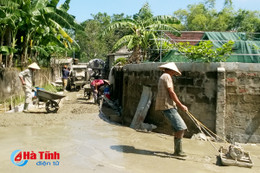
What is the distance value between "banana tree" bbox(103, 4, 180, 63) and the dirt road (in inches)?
157

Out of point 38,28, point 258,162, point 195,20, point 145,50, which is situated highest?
point 195,20

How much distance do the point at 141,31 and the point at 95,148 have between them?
23.9 feet

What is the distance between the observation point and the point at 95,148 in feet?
17.5

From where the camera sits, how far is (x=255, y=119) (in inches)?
247

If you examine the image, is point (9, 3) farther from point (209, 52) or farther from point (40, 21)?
point (209, 52)

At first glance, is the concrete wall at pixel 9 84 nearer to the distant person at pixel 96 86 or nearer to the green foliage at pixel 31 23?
the green foliage at pixel 31 23

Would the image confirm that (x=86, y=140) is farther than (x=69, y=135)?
No

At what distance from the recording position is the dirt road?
4.31 metres

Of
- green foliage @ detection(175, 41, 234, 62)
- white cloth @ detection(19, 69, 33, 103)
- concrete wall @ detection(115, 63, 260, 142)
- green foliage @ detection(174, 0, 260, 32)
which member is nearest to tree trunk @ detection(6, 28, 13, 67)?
white cloth @ detection(19, 69, 33, 103)

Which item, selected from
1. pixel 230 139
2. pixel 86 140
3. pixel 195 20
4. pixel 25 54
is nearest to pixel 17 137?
pixel 86 140

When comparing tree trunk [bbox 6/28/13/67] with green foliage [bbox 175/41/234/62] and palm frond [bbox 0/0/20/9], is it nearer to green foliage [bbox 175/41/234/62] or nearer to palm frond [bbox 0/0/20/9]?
palm frond [bbox 0/0/20/9]

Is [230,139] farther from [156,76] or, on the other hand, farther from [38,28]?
[38,28]

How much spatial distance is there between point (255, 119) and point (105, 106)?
279 inches

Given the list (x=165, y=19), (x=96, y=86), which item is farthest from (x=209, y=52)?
(x=165, y=19)
